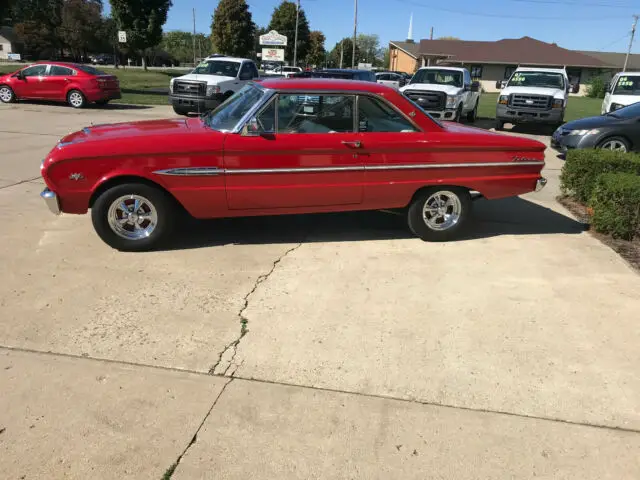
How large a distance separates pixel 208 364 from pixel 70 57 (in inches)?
3504

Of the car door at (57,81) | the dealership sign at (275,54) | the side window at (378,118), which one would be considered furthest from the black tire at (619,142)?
the dealership sign at (275,54)

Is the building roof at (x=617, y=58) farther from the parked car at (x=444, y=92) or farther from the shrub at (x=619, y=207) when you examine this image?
the shrub at (x=619, y=207)

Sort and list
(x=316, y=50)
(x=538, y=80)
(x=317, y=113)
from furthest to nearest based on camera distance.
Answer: (x=316, y=50) → (x=538, y=80) → (x=317, y=113)

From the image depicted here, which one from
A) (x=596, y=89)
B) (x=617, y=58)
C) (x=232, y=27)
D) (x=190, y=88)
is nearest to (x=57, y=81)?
(x=190, y=88)

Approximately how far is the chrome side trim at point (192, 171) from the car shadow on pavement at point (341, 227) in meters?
0.83

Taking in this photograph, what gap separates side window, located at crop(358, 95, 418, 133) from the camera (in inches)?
207

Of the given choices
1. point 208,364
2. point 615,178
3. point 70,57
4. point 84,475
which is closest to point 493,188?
point 615,178

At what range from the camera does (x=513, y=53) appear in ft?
182

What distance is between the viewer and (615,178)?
602 centimetres

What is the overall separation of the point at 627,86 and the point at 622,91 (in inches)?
10.5

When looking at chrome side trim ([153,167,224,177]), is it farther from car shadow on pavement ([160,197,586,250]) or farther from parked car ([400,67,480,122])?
parked car ([400,67,480,122])

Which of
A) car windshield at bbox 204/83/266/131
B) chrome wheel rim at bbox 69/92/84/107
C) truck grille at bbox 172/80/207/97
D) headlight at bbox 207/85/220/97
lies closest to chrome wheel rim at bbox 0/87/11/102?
chrome wheel rim at bbox 69/92/84/107

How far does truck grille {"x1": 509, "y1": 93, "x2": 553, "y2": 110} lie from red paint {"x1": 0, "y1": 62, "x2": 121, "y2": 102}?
13.9 meters

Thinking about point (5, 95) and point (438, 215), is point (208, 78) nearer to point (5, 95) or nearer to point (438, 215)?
point (5, 95)
